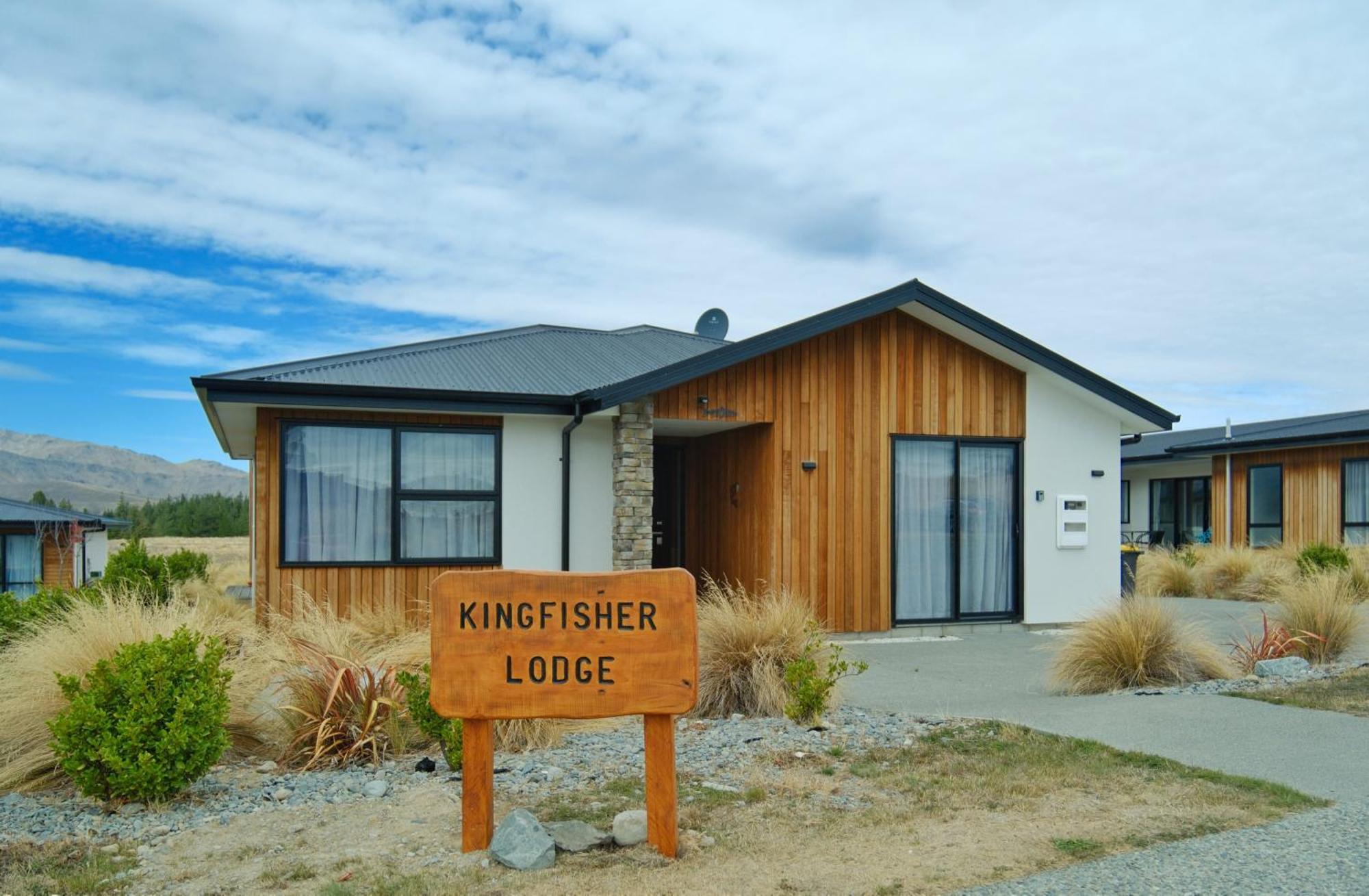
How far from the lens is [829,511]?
11.7 meters

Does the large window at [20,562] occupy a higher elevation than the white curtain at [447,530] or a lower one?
lower

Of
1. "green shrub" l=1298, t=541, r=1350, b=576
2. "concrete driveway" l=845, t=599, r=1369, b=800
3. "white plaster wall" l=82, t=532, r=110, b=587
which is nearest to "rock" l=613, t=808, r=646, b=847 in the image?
"concrete driveway" l=845, t=599, r=1369, b=800

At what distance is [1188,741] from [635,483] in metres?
6.14

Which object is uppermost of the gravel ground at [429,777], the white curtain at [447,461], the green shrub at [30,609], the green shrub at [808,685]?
the white curtain at [447,461]

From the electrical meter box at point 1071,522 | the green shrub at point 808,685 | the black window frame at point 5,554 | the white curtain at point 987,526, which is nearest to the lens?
the green shrub at point 808,685

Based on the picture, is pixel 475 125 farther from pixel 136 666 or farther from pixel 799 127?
pixel 136 666

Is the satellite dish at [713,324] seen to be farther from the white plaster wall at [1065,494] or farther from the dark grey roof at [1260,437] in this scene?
the dark grey roof at [1260,437]

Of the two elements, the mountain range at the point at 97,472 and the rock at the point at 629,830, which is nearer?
the rock at the point at 629,830

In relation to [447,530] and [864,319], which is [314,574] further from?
[864,319]

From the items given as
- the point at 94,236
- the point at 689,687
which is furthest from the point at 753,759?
the point at 94,236

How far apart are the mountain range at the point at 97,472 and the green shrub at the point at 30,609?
410 ft

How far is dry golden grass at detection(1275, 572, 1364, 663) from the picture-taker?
30.2 feet

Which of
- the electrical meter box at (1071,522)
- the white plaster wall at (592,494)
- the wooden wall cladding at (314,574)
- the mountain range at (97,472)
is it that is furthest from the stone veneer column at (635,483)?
the mountain range at (97,472)

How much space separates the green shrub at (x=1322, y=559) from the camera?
1530cm
